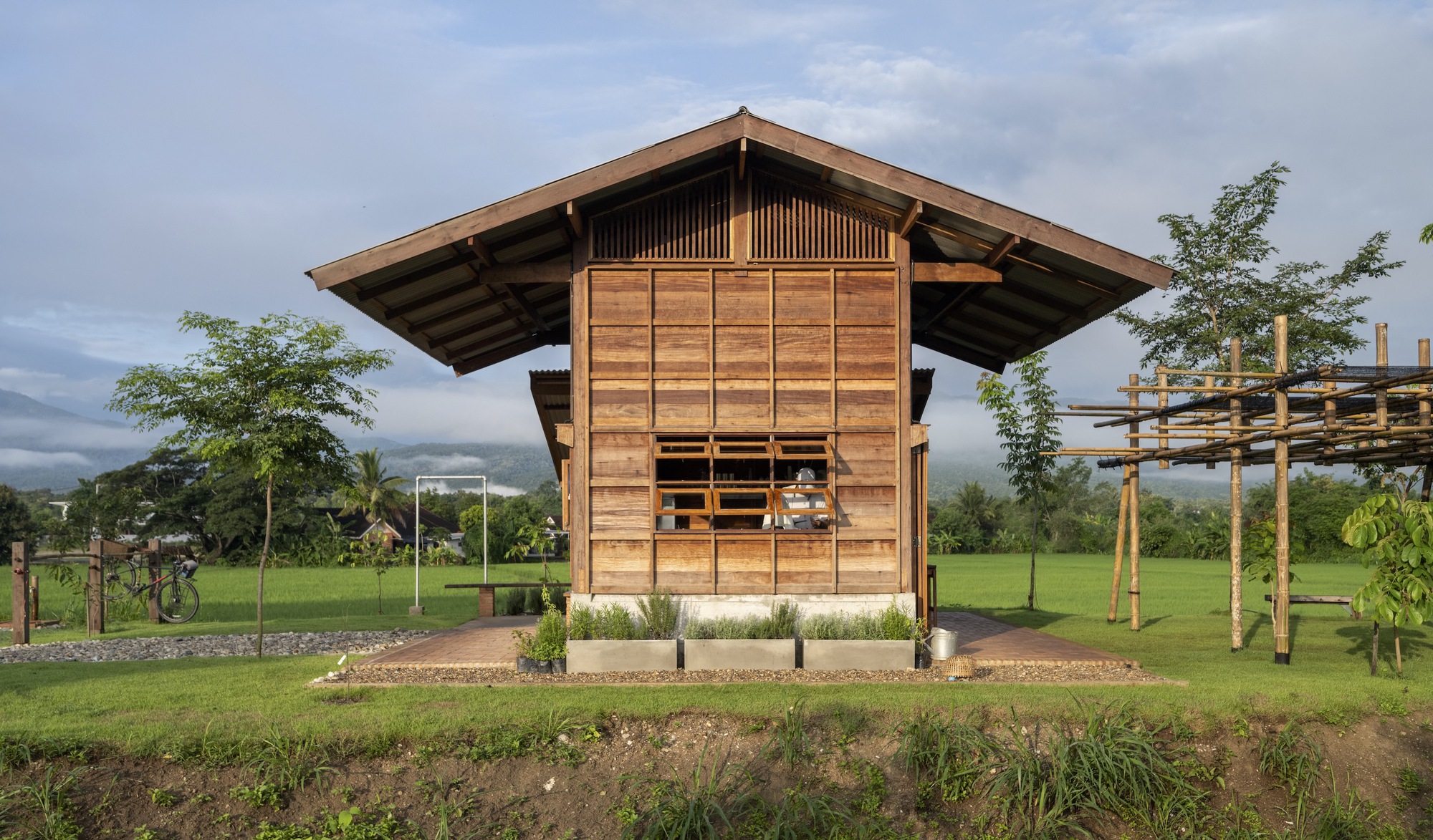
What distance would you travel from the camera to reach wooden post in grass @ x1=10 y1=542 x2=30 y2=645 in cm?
1625

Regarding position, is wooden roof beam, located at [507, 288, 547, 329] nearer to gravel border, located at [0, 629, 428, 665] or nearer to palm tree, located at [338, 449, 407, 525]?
gravel border, located at [0, 629, 428, 665]

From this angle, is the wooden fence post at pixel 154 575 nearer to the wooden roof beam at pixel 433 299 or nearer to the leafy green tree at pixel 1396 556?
the wooden roof beam at pixel 433 299

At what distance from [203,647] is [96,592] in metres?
3.45

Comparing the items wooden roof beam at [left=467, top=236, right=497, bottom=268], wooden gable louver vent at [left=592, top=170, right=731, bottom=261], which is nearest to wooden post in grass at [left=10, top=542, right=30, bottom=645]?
wooden roof beam at [left=467, top=236, right=497, bottom=268]

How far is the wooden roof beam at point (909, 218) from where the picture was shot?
1239 cm

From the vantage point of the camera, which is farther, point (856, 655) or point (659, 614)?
point (659, 614)

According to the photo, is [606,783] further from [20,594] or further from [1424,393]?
[20,594]

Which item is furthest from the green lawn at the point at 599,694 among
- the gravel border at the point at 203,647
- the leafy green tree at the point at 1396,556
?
the gravel border at the point at 203,647

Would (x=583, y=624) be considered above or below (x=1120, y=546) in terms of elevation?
below

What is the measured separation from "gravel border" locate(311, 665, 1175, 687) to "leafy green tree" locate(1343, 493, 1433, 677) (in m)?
2.36

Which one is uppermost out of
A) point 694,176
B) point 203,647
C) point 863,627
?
point 694,176

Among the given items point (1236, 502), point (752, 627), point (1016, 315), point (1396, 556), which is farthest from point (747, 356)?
point (1396, 556)

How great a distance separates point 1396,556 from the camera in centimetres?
1109

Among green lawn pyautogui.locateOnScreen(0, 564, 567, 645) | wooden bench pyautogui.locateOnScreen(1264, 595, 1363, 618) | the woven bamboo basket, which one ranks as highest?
wooden bench pyautogui.locateOnScreen(1264, 595, 1363, 618)
